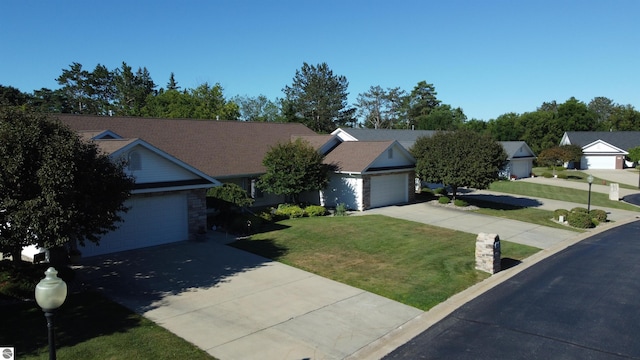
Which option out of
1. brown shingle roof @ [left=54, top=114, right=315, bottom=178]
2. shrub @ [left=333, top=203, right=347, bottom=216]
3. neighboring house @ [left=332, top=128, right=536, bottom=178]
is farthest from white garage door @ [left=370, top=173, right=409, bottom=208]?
neighboring house @ [left=332, top=128, right=536, bottom=178]

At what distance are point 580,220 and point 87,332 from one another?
1044 inches

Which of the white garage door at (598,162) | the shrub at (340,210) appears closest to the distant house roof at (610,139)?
the white garage door at (598,162)

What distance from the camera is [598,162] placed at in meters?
70.4

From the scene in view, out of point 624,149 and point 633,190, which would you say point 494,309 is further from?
point 624,149

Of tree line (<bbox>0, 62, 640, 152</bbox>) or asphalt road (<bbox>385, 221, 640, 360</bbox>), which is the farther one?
tree line (<bbox>0, 62, 640, 152</bbox>)

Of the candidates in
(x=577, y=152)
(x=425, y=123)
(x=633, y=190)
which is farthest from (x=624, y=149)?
(x=425, y=123)

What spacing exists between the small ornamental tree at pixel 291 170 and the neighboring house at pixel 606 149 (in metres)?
61.0

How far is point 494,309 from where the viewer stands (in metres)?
12.5

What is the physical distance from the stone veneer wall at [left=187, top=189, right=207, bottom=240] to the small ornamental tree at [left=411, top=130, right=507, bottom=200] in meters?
17.0

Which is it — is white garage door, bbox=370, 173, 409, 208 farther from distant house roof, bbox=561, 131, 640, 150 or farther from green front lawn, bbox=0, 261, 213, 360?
distant house roof, bbox=561, 131, 640, 150

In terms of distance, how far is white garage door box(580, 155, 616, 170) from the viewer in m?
69.7

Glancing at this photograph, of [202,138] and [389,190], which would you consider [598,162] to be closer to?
[389,190]

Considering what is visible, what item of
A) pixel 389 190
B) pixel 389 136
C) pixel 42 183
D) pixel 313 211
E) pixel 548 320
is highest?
pixel 389 136

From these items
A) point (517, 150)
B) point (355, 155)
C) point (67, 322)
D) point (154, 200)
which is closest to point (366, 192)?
point (355, 155)
